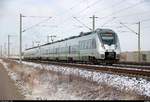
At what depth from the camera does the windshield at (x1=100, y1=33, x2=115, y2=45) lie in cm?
3403

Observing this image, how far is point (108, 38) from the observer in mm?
34344

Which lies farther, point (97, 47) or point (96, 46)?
point (96, 46)

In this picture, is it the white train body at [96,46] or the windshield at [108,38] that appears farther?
the windshield at [108,38]

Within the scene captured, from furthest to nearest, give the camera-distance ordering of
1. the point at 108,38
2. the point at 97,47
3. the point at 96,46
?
the point at 108,38, the point at 96,46, the point at 97,47

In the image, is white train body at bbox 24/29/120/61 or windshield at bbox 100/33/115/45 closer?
white train body at bbox 24/29/120/61

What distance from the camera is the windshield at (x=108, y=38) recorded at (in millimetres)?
34031

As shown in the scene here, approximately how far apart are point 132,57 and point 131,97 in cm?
6070

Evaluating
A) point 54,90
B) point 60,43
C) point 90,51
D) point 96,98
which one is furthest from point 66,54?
point 96,98

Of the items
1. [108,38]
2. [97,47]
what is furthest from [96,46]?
[108,38]

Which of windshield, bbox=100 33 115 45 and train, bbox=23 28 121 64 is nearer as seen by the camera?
train, bbox=23 28 121 64

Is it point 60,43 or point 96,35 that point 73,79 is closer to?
point 96,35

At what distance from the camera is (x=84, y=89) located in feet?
54.0

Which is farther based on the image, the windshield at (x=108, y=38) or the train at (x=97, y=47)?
the windshield at (x=108, y=38)

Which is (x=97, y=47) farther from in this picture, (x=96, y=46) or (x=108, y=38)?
(x=108, y=38)
